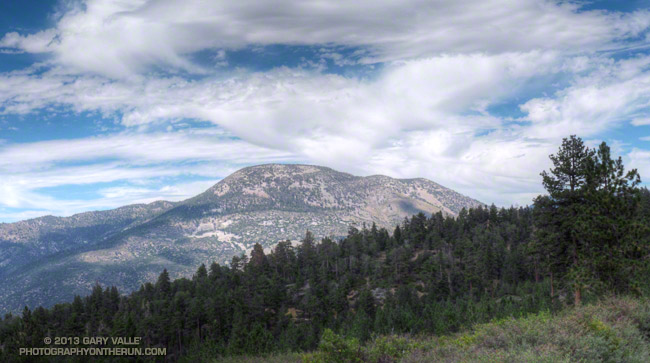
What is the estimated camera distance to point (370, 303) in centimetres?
7962

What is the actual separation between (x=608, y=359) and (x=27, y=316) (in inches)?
4034

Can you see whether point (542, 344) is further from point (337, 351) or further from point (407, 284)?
point (407, 284)

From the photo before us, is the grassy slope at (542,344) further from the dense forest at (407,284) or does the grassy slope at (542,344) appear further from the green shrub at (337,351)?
the dense forest at (407,284)

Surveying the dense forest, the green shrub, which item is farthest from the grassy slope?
the dense forest

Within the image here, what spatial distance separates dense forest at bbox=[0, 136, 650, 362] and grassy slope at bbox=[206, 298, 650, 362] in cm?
257

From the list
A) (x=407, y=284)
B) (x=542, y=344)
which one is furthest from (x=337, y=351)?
(x=407, y=284)

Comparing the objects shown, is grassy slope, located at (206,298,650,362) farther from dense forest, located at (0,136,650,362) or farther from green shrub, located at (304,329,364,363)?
dense forest, located at (0,136,650,362)

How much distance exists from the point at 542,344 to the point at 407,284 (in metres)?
86.1

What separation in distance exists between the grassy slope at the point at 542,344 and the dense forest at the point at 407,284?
2.57 meters

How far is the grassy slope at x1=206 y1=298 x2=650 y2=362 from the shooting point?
11961 mm

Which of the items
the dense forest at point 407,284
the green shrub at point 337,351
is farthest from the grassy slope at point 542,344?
the dense forest at point 407,284

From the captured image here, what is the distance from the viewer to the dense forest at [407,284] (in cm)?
2669

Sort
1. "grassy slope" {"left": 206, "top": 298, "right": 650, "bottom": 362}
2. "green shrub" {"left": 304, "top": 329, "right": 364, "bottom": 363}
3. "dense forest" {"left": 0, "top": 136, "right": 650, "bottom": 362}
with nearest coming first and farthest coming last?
"grassy slope" {"left": 206, "top": 298, "right": 650, "bottom": 362} → "green shrub" {"left": 304, "top": 329, "right": 364, "bottom": 363} → "dense forest" {"left": 0, "top": 136, "right": 650, "bottom": 362}

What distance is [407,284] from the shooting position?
9494cm
